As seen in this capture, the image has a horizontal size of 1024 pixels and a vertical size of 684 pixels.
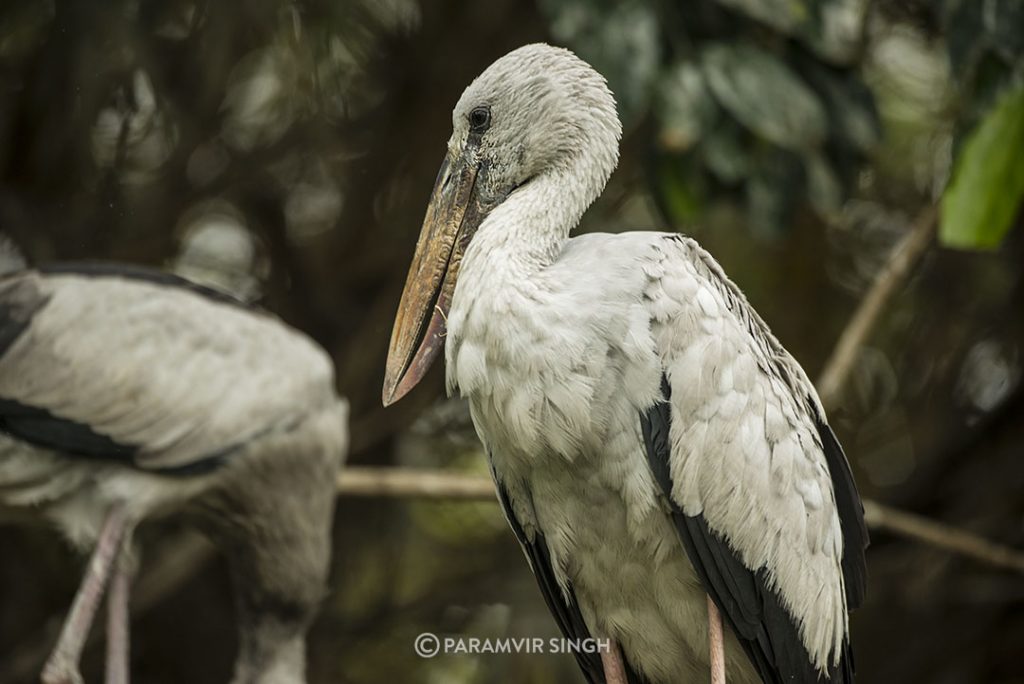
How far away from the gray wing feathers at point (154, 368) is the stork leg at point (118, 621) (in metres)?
0.33

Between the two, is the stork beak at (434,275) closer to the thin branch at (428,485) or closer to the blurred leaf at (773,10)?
the blurred leaf at (773,10)

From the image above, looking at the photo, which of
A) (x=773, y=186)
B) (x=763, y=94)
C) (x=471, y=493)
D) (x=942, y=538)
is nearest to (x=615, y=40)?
(x=763, y=94)

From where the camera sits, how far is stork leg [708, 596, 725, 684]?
2.77 m

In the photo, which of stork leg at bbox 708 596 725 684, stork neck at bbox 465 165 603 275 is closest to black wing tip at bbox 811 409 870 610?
stork leg at bbox 708 596 725 684

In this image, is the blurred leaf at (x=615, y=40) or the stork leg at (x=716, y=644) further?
the blurred leaf at (x=615, y=40)

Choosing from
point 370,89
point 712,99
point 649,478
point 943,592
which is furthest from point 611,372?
point 943,592

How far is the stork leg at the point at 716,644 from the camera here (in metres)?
2.77

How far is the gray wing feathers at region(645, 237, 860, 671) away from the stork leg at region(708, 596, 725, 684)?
0.12 meters

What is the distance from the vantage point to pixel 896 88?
6477 millimetres

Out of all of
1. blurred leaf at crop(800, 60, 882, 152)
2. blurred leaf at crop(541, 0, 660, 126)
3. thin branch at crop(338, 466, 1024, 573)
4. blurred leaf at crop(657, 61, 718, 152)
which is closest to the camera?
blurred leaf at crop(541, 0, 660, 126)

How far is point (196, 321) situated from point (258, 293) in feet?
6.05

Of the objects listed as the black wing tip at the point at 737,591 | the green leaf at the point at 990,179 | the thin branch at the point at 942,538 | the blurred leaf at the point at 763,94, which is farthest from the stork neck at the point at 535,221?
the thin branch at the point at 942,538

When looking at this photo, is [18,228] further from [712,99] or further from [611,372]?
[611,372]

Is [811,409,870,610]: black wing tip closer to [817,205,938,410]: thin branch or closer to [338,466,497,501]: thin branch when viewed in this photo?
[817,205,938,410]: thin branch
